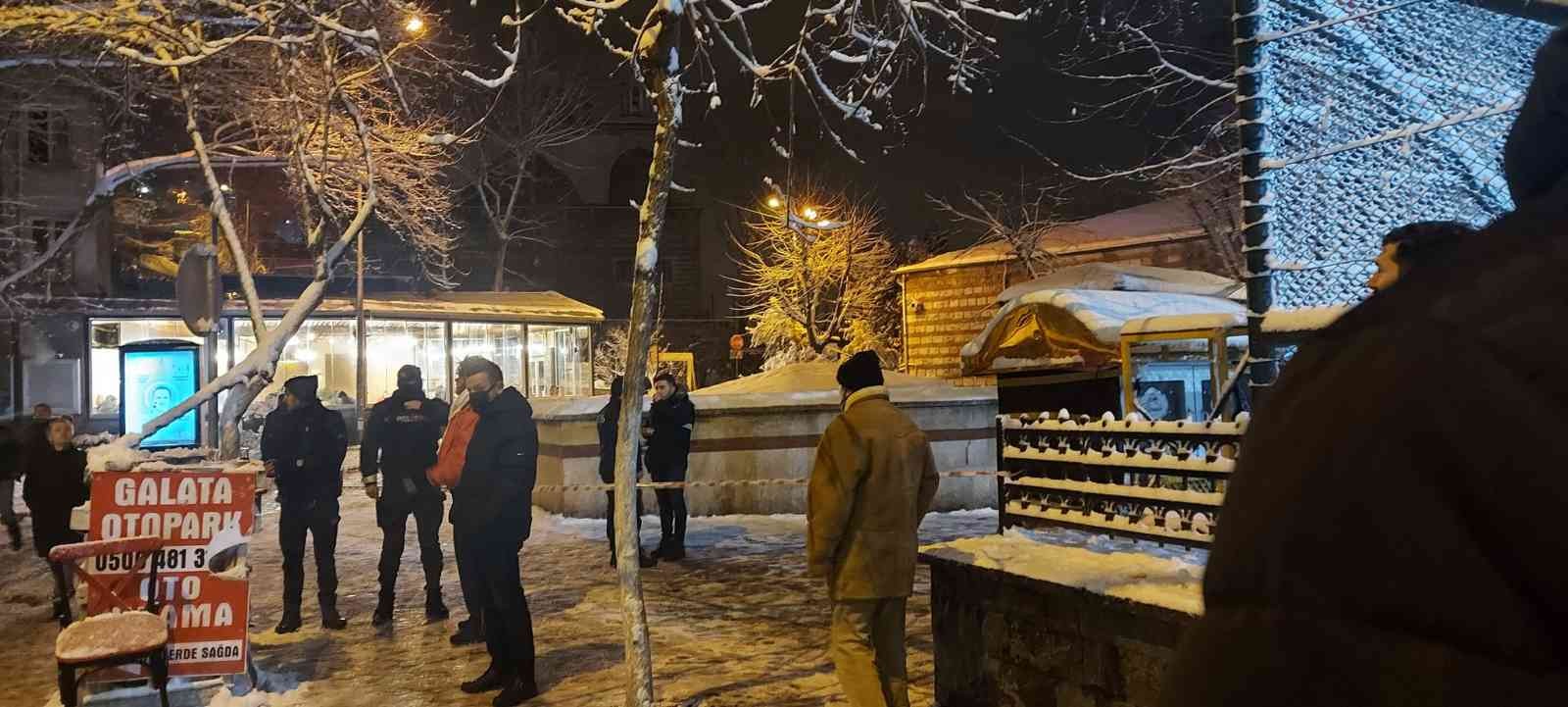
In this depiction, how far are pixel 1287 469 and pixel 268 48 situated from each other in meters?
16.1

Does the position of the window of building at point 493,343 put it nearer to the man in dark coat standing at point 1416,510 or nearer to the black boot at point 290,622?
the black boot at point 290,622

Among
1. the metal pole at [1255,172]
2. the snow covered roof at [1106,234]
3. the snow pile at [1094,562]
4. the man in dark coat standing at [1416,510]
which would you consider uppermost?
the snow covered roof at [1106,234]

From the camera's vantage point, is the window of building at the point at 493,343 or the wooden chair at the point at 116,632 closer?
the wooden chair at the point at 116,632

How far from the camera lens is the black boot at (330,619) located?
8.42 metres

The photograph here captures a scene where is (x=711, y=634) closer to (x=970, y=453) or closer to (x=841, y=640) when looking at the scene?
(x=841, y=640)

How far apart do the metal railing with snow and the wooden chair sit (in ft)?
16.3

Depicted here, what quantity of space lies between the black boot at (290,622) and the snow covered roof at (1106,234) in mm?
23617

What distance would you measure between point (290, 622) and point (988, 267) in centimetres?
2584

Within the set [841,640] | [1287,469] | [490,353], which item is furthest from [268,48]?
[490,353]

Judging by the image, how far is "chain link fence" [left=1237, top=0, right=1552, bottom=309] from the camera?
4.81m

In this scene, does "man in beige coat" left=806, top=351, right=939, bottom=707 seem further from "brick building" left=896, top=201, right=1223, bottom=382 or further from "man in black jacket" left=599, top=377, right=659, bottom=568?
"brick building" left=896, top=201, right=1223, bottom=382

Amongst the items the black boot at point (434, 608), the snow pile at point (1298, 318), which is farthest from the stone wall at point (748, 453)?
the snow pile at point (1298, 318)

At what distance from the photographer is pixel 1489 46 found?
15.9 feet

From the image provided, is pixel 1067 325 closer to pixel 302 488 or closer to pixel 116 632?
pixel 302 488
